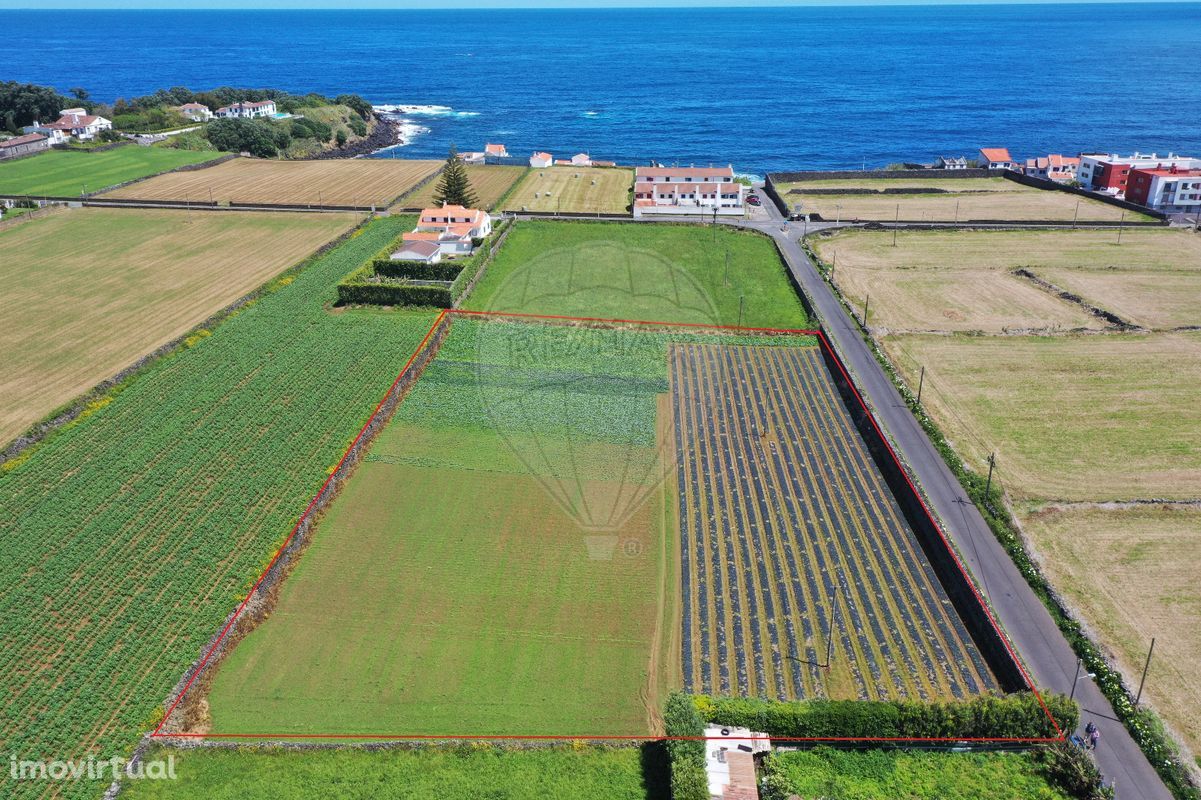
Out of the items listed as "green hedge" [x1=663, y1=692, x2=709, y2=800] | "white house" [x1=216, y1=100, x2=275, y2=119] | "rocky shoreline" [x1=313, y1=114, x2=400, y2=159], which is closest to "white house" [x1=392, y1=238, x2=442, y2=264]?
"green hedge" [x1=663, y1=692, x2=709, y2=800]

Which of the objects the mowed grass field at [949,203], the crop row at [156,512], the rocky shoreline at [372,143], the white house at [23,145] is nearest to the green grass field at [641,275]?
the crop row at [156,512]

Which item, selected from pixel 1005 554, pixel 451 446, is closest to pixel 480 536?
pixel 451 446

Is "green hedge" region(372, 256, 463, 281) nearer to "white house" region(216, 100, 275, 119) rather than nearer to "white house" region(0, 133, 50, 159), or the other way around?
"white house" region(0, 133, 50, 159)

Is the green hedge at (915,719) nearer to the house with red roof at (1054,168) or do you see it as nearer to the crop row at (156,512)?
the crop row at (156,512)

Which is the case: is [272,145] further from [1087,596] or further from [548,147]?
[1087,596]

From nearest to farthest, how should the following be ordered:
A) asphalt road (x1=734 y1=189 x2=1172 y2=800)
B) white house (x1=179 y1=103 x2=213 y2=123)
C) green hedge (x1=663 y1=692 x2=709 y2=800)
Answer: green hedge (x1=663 y1=692 x2=709 y2=800) → asphalt road (x1=734 y1=189 x2=1172 y2=800) → white house (x1=179 y1=103 x2=213 y2=123)

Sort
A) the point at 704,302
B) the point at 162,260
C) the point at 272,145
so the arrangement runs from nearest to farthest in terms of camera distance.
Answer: the point at 704,302 → the point at 162,260 → the point at 272,145
